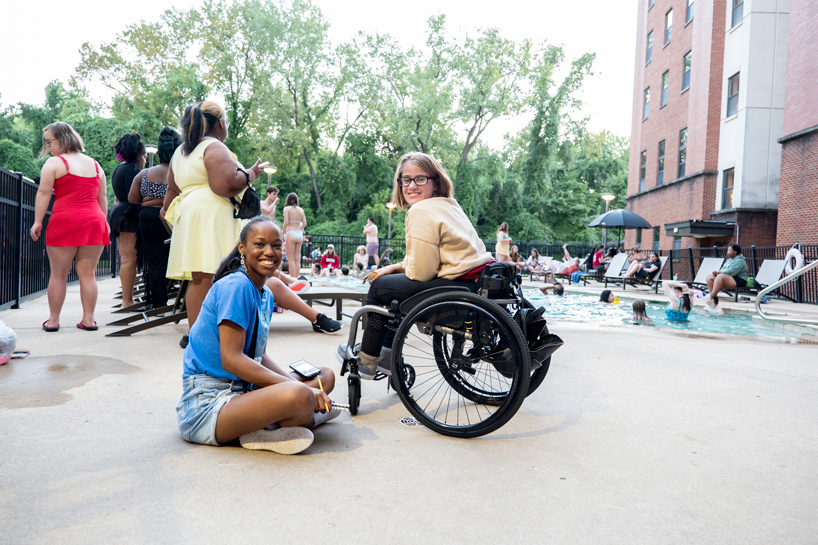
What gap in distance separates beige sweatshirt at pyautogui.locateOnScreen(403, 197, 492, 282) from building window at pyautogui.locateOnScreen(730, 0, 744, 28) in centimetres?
2215

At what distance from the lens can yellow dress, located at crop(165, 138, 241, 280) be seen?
429 cm

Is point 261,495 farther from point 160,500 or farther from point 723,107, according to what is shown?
point 723,107

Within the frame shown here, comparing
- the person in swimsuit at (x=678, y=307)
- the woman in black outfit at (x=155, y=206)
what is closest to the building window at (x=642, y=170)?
the person in swimsuit at (x=678, y=307)

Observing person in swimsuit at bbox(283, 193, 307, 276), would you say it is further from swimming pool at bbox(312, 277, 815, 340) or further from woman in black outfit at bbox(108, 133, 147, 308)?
woman in black outfit at bbox(108, 133, 147, 308)

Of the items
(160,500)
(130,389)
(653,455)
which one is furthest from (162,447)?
(653,455)

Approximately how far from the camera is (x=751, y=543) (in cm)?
183

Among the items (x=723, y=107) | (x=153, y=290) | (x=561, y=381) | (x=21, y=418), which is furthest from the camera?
(x=723, y=107)

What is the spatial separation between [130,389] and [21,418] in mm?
697

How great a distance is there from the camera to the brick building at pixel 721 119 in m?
19.0

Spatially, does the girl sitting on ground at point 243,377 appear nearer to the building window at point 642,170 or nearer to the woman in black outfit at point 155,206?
the woman in black outfit at point 155,206

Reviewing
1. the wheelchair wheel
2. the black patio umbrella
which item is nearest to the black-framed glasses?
the wheelchair wheel

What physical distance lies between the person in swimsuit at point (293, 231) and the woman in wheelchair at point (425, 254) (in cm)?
893

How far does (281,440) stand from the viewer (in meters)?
2.49

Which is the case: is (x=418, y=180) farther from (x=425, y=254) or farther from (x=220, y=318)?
(x=220, y=318)
